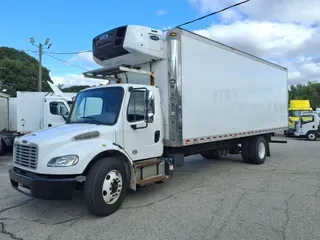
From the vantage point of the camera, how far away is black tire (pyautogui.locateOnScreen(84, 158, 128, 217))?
5050mm

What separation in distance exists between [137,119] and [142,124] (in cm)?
15

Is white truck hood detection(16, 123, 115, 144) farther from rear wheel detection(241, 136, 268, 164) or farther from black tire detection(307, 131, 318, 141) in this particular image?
black tire detection(307, 131, 318, 141)

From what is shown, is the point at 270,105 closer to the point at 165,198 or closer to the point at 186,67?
the point at 186,67

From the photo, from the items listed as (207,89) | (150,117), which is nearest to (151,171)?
(150,117)

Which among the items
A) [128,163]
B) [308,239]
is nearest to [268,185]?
[308,239]

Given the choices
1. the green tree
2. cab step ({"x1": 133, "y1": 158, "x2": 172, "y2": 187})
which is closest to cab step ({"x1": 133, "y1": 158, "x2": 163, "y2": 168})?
cab step ({"x1": 133, "y1": 158, "x2": 172, "y2": 187})

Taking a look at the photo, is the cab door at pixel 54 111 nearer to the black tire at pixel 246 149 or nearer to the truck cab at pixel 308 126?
the black tire at pixel 246 149

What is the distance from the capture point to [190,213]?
548cm

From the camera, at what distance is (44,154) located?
4984 mm

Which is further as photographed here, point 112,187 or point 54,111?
point 54,111

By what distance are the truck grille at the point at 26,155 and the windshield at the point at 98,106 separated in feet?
4.12

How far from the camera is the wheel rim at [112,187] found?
5316 mm

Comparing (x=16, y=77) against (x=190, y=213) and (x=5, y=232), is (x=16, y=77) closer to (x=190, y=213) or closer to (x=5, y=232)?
(x=5, y=232)

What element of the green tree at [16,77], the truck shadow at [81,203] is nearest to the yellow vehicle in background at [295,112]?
the truck shadow at [81,203]
